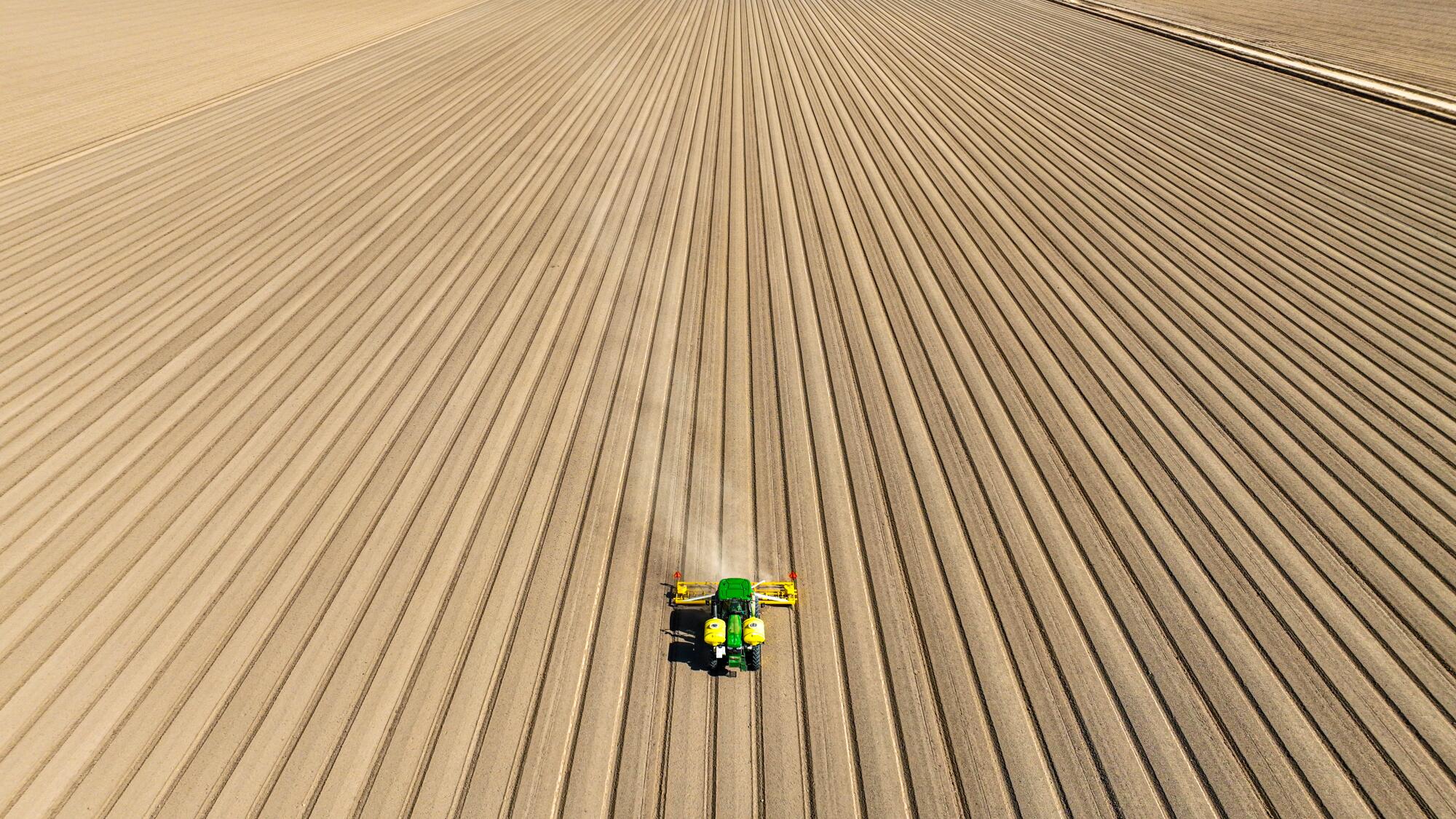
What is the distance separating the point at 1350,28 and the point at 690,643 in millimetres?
21527

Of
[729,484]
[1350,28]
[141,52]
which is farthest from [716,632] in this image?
[1350,28]

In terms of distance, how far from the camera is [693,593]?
3199 mm

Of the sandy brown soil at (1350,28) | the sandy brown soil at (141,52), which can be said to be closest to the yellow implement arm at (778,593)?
the sandy brown soil at (141,52)

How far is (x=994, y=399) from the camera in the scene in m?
4.43

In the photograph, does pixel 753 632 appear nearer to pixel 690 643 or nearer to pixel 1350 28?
pixel 690 643

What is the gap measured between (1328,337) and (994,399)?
3035 mm

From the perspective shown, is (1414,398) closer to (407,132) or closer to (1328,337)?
(1328,337)

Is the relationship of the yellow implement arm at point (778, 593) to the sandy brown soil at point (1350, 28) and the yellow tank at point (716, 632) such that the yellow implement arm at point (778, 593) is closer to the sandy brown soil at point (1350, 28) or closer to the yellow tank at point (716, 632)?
the yellow tank at point (716, 632)

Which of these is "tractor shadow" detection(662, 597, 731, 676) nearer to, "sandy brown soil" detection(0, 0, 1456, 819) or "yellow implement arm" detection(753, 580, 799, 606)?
"sandy brown soil" detection(0, 0, 1456, 819)

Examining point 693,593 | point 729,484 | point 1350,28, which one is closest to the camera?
point 693,593

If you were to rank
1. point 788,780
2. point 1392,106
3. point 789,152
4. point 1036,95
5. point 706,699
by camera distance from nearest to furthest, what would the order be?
1. point 788,780
2. point 706,699
3. point 789,152
4. point 1392,106
5. point 1036,95

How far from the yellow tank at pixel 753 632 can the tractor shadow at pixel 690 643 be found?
214 millimetres

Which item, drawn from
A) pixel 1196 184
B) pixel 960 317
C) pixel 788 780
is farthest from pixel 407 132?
pixel 1196 184

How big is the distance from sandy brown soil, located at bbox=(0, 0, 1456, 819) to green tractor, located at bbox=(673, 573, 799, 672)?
147 mm
